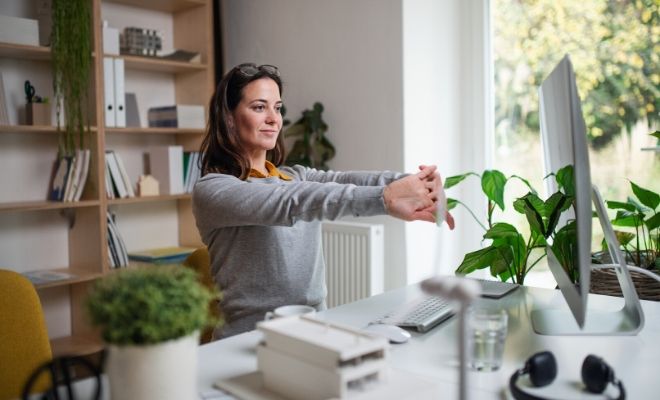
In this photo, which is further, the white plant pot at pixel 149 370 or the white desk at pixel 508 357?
the white desk at pixel 508 357

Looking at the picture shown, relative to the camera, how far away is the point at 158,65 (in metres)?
3.27

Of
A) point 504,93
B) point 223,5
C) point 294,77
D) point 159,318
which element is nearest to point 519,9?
point 504,93

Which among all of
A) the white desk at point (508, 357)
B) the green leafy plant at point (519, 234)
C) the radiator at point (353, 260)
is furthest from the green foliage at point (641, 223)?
the radiator at point (353, 260)

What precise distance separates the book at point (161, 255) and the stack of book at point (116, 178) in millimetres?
323

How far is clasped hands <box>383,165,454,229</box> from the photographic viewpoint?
4.51 feet

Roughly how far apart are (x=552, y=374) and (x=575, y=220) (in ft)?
1.01

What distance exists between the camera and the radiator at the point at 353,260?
2885mm

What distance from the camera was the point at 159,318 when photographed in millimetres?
790

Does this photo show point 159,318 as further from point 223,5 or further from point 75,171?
point 223,5

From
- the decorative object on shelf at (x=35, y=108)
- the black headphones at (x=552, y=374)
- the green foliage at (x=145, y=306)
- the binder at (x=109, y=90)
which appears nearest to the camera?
the green foliage at (x=145, y=306)

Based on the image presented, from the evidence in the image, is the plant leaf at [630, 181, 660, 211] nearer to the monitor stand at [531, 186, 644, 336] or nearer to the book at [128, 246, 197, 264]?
the monitor stand at [531, 186, 644, 336]

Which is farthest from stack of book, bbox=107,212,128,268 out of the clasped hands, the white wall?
the clasped hands

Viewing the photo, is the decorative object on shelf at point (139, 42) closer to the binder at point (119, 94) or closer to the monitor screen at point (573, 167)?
the binder at point (119, 94)

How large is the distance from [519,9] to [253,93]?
1.73 m
